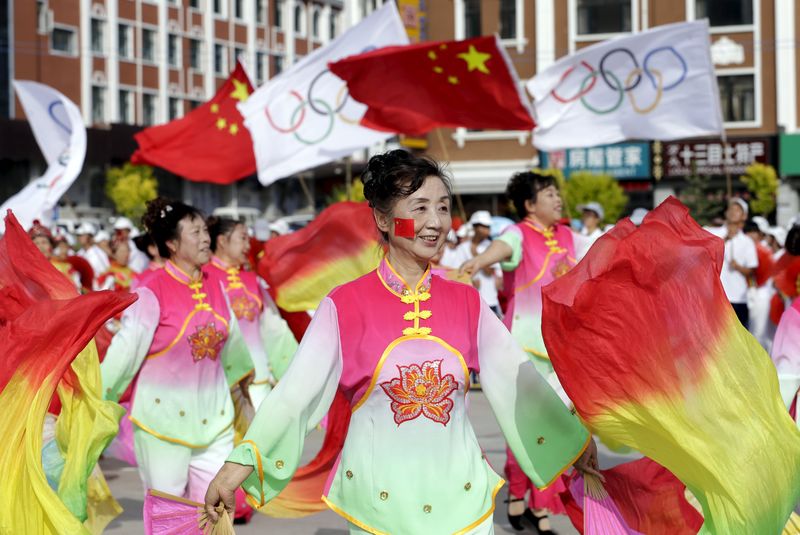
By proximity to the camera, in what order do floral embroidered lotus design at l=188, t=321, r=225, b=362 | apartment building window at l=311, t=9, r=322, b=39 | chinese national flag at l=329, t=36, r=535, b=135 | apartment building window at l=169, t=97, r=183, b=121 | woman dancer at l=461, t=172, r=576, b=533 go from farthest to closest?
apartment building window at l=311, t=9, r=322, b=39, apartment building window at l=169, t=97, r=183, b=121, chinese national flag at l=329, t=36, r=535, b=135, woman dancer at l=461, t=172, r=576, b=533, floral embroidered lotus design at l=188, t=321, r=225, b=362

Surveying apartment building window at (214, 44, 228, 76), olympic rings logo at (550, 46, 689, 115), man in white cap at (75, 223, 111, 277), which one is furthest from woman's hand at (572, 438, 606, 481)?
apartment building window at (214, 44, 228, 76)

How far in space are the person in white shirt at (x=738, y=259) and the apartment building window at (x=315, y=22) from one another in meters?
50.5

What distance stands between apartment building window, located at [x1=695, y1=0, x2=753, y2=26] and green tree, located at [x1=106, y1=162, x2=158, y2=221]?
1815cm

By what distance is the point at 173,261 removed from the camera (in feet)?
22.6

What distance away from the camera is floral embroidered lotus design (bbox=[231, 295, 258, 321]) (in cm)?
920

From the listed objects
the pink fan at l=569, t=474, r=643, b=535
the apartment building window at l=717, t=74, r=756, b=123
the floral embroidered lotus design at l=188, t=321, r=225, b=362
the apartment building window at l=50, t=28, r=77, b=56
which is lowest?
the pink fan at l=569, t=474, r=643, b=535

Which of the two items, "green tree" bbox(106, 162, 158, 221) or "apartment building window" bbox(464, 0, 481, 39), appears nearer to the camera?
"apartment building window" bbox(464, 0, 481, 39)

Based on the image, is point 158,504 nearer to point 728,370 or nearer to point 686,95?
point 728,370

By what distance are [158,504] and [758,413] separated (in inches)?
73.0

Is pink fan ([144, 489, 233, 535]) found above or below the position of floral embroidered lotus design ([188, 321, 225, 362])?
below

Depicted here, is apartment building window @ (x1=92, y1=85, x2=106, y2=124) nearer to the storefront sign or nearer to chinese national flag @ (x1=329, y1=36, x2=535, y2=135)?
the storefront sign

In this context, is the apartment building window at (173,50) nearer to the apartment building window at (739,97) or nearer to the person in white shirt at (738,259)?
the apartment building window at (739,97)

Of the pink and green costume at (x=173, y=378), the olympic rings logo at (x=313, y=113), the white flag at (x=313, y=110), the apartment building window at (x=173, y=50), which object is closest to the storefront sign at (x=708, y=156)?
the apartment building window at (x=173, y=50)

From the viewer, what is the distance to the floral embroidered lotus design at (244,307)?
920 centimetres
